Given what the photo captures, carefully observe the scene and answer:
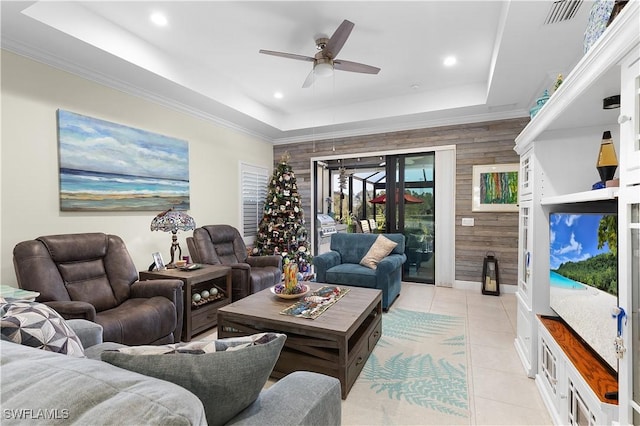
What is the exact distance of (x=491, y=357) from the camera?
2602 millimetres

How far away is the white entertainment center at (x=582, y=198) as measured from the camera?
1.12 meters

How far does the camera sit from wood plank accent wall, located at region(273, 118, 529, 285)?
4.57 m

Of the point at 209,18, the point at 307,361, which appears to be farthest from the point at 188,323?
the point at 209,18

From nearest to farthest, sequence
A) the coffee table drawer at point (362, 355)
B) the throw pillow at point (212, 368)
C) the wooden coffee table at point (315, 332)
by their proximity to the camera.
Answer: the throw pillow at point (212, 368) < the wooden coffee table at point (315, 332) < the coffee table drawer at point (362, 355)

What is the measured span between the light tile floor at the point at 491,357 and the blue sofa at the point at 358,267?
16.6 inches

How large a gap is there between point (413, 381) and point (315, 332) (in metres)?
0.86

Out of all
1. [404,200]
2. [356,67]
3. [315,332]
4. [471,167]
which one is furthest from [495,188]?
[315,332]

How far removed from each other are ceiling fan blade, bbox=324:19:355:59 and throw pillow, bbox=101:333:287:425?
255cm

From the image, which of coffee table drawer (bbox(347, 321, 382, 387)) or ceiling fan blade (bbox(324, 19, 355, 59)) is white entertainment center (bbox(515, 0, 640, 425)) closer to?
coffee table drawer (bbox(347, 321, 382, 387))

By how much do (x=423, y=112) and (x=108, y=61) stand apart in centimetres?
402

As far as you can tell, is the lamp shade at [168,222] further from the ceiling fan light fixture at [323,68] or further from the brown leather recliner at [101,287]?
the ceiling fan light fixture at [323,68]

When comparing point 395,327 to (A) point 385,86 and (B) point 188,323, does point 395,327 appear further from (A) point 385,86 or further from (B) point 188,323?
(A) point 385,86

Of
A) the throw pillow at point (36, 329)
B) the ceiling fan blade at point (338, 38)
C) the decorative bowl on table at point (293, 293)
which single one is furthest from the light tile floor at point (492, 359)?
the ceiling fan blade at point (338, 38)

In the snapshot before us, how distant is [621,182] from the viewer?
1197 millimetres
